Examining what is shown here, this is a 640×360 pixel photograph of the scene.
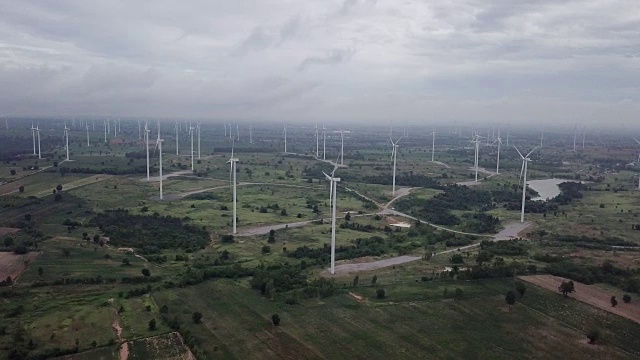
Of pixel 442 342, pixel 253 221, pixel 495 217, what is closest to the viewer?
pixel 442 342

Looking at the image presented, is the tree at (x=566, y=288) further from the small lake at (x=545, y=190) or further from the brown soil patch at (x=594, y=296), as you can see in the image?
the small lake at (x=545, y=190)

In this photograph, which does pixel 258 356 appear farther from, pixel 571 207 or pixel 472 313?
pixel 571 207

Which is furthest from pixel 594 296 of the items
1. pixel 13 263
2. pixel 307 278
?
pixel 13 263

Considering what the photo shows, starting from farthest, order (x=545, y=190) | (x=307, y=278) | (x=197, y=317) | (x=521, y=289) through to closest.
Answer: (x=545, y=190) < (x=307, y=278) < (x=521, y=289) < (x=197, y=317)

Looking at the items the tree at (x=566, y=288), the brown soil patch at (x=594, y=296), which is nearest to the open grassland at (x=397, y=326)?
the tree at (x=566, y=288)

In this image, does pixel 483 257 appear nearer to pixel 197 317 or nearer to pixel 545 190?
pixel 197 317

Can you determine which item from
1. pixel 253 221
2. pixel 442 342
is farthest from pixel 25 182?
pixel 442 342

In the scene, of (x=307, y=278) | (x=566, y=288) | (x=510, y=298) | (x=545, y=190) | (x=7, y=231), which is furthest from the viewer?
(x=545, y=190)

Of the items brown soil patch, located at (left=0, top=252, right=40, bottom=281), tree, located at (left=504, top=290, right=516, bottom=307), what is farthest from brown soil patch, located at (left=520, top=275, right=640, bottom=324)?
brown soil patch, located at (left=0, top=252, right=40, bottom=281)
